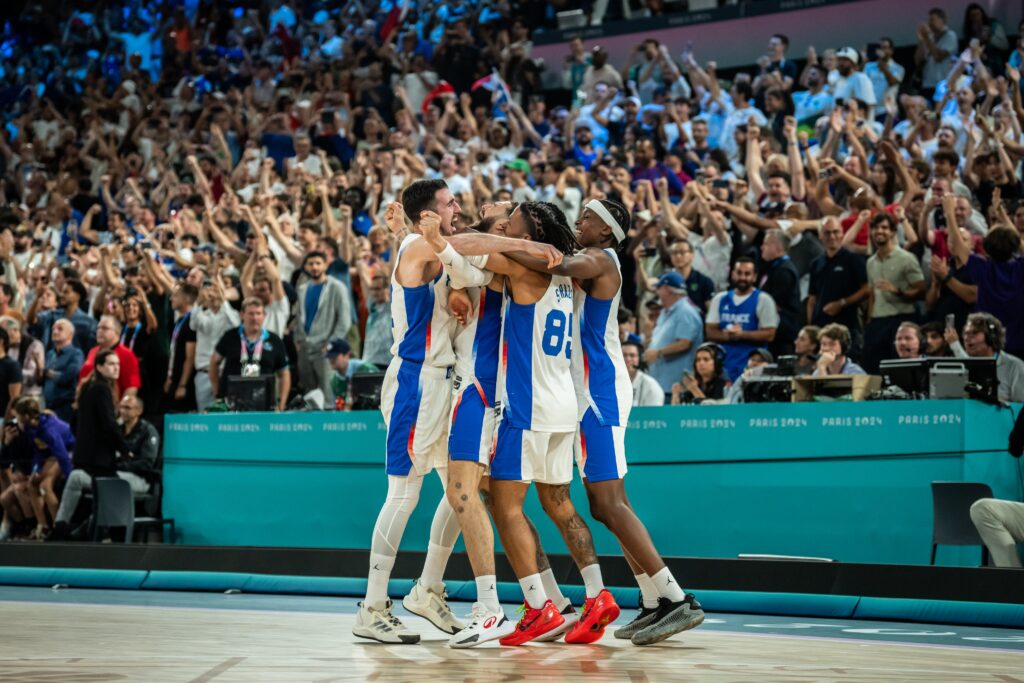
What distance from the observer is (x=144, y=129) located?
68.7ft

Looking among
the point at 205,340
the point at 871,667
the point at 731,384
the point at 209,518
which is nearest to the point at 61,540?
the point at 209,518

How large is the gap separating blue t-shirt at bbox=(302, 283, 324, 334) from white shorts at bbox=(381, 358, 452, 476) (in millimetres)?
5829

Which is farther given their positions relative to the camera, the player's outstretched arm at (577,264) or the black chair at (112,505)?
the black chair at (112,505)

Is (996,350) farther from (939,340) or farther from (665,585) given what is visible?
(665,585)

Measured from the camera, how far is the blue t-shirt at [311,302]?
12859mm

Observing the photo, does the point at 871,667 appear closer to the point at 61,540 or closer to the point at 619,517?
the point at 619,517

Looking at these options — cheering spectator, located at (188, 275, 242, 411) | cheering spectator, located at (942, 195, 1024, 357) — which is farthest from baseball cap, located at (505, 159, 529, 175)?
cheering spectator, located at (942, 195, 1024, 357)

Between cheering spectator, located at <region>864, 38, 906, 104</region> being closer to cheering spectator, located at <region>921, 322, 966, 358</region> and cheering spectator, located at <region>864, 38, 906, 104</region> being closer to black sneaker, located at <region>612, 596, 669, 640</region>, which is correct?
cheering spectator, located at <region>921, 322, 966, 358</region>

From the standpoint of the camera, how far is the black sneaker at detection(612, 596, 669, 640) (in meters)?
6.87

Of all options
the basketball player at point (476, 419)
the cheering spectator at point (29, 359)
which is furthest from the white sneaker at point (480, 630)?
the cheering spectator at point (29, 359)

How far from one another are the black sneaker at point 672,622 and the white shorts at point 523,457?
82 centimetres

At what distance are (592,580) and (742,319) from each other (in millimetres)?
4723

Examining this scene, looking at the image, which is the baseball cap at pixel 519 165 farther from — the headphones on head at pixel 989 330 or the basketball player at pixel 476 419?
the basketball player at pixel 476 419

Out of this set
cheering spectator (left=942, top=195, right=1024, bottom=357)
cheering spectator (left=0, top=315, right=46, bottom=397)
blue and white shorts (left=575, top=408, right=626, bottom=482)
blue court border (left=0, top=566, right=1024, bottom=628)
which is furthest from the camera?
cheering spectator (left=0, top=315, right=46, bottom=397)
